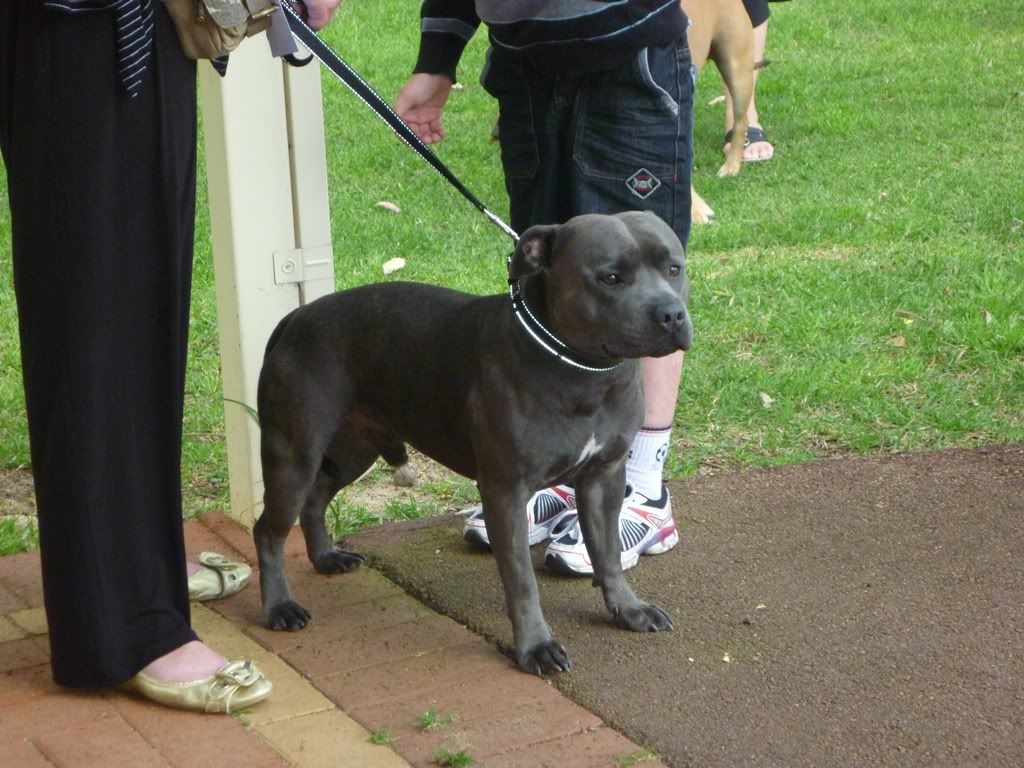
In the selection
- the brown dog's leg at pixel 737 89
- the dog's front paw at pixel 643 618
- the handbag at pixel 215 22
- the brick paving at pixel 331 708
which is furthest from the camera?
the brown dog's leg at pixel 737 89

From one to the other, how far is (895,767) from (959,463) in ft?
7.16

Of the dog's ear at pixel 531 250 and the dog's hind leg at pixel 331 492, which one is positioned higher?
the dog's ear at pixel 531 250

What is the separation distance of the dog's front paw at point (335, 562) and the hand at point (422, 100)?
4.21ft

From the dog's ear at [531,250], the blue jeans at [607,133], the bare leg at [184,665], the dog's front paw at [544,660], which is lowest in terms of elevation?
the dog's front paw at [544,660]

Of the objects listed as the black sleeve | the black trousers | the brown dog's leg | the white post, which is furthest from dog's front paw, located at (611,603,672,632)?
the brown dog's leg

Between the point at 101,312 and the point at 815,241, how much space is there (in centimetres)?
565

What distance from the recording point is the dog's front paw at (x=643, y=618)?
3947 millimetres

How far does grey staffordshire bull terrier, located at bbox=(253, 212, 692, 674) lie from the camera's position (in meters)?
3.51

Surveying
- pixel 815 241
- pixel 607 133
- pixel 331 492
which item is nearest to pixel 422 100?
pixel 607 133

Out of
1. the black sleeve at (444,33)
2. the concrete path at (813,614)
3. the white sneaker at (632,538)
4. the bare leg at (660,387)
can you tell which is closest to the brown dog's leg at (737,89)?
the concrete path at (813,614)

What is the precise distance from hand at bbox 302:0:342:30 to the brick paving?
1596 mm

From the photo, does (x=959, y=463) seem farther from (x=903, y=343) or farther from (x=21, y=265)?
(x=21, y=265)

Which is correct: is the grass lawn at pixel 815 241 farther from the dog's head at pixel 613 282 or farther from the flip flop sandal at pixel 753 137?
the dog's head at pixel 613 282

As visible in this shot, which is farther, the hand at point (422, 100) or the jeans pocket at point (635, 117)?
the hand at point (422, 100)
